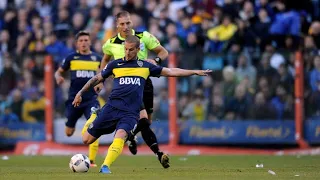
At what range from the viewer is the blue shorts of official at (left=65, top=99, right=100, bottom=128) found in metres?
16.8

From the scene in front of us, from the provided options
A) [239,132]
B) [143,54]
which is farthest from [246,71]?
[143,54]

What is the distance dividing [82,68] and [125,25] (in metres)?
2.63

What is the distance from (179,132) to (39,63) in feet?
14.3

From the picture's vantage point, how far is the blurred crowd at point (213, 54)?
2161 cm

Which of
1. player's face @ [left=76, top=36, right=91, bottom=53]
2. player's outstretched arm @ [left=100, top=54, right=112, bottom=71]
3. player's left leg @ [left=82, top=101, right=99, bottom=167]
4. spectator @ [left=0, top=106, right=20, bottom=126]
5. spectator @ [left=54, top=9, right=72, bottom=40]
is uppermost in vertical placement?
spectator @ [left=54, top=9, right=72, bottom=40]

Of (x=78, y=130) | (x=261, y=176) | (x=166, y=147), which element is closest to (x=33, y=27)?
(x=78, y=130)

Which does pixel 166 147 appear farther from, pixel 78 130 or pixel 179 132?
→ pixel 78 130

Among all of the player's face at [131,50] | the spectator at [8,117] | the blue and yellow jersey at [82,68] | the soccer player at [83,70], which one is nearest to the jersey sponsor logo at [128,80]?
the player's face at [131,50]

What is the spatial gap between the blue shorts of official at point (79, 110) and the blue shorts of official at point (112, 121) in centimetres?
336

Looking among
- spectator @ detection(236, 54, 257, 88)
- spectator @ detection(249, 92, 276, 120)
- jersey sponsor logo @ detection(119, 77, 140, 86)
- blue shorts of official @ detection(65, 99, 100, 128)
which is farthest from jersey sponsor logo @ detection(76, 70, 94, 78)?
spectator @ detection(249, 92, 276, 120)

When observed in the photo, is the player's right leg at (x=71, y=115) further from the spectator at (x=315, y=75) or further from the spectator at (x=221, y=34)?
the spectator at (x=315, y=75)

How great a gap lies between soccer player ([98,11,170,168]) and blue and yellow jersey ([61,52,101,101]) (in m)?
1.46

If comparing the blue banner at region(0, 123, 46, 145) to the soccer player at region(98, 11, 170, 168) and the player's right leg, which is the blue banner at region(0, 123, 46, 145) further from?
the soccer player at region(98, 11, 170, 168)

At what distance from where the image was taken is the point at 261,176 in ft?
39.7
